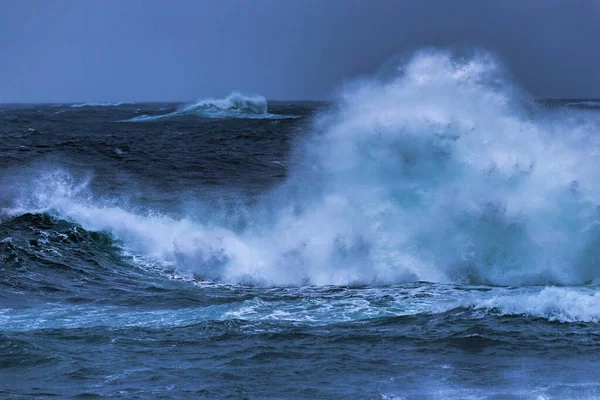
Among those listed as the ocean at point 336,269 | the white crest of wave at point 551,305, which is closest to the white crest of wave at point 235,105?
the ocean at point 336,269

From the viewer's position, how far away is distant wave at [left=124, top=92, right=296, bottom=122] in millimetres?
59281

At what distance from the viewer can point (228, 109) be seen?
63406mm

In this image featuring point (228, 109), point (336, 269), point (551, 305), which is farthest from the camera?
point (228, 109)

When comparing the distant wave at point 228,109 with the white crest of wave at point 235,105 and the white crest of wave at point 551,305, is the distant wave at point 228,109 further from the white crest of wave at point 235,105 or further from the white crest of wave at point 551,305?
the white crest of wave at point 551,305

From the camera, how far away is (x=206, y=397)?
8.79 meters

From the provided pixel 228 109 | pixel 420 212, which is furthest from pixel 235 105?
pixel 420 212

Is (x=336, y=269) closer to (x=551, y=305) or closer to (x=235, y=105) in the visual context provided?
(x=551, y=305)

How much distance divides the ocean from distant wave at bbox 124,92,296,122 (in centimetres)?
3379

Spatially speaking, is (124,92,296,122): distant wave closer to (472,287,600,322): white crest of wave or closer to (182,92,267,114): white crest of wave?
(182,92,267,114): white crest of wave

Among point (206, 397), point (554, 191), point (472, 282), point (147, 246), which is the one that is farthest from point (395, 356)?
point (147, 246)

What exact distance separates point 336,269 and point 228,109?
1933 inches

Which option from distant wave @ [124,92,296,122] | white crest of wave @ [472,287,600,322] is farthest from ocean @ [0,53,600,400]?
distant wave @ [124,92,296,122]

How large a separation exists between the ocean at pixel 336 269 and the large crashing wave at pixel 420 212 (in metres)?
0.04

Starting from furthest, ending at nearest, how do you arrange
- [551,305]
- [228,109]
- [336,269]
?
[228,109] < [336,269] < [551,305]
